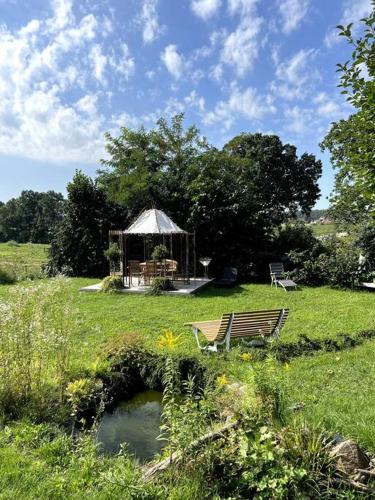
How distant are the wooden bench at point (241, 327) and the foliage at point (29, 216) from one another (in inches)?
2095

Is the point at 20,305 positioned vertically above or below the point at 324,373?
above

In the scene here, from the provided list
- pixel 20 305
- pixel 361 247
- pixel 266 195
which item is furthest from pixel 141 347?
pixel 266 195

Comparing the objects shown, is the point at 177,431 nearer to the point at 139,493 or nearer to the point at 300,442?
the point at 139,493

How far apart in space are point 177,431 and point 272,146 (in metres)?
32.1

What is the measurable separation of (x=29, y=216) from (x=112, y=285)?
60.8 m

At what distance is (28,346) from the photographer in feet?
14.4

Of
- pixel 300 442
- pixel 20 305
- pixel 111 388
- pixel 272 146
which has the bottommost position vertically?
pixel 111 388

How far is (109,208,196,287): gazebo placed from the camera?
548 inches

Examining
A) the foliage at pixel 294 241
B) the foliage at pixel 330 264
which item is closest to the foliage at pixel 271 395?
the foliage at pixel 330 264

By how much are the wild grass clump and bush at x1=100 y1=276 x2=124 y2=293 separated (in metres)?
8.07

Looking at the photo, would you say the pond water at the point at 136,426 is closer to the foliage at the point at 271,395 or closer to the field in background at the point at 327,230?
the foliage at the point at 271,395

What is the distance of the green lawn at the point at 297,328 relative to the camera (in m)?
3.86

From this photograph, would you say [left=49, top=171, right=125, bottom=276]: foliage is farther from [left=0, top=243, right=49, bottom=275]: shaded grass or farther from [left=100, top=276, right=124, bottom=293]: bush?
[left=100, top=276, right=124, bottom=293]: bush

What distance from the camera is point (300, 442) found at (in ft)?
9.57
